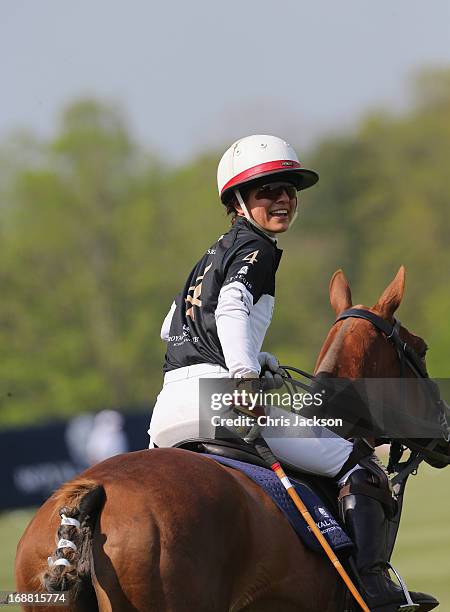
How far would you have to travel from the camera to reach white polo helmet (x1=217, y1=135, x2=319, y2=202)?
4.70 m

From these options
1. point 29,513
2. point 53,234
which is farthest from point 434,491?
point 53,234

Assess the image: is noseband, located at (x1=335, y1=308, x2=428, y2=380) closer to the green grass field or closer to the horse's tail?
the horse's tail

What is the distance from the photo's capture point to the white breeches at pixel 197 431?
14.5 ft

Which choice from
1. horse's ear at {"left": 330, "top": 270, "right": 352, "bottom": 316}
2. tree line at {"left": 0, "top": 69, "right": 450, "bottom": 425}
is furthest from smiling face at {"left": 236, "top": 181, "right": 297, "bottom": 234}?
tree line at {"left": 0, "top": 69, "right": 450, "bottom": 425}

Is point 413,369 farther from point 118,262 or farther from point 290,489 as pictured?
point 118,262

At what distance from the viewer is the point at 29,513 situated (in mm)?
14047

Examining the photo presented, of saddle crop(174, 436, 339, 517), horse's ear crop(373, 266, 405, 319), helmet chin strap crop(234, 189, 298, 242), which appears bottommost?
saddle crop(174, 436, 339, 517)

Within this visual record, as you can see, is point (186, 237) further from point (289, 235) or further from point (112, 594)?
point (112, 594)

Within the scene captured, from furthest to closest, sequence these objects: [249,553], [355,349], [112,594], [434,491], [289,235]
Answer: [289,235] < [434,491] < [355,349] < [249,553] < [112,594]

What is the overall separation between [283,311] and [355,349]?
27264mm

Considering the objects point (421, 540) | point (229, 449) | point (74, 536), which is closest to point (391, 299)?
point (229, 449)

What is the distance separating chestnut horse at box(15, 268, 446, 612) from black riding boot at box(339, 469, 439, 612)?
0.85 ft

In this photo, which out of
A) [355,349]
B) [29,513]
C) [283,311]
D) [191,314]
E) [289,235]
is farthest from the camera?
[289,235]

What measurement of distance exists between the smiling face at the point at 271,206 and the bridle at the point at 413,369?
75 centimetres
